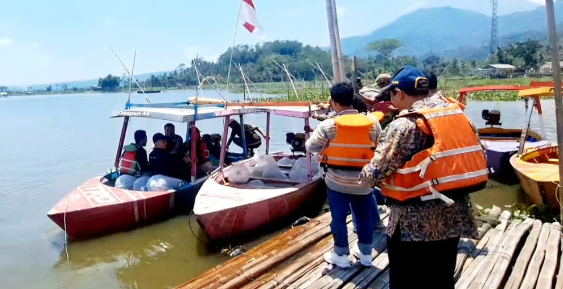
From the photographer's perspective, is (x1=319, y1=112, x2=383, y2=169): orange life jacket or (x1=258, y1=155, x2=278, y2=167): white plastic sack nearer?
(x1=319, y1=112, x2=383, y2=169): orange life jacket

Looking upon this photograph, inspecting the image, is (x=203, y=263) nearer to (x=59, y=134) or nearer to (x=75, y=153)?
(x=75, y=153)

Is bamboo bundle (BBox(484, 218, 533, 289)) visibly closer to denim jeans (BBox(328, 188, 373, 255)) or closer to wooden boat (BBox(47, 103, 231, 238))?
denim jeans (BBox(328, 188, 373, 255))

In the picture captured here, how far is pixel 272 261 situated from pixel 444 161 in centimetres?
260

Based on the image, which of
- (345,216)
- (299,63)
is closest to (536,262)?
(345,216)

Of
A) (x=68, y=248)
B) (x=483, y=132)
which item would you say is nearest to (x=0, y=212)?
(x=68, y=248)

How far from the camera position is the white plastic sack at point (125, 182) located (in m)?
8.17

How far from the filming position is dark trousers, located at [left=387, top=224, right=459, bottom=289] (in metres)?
2.54

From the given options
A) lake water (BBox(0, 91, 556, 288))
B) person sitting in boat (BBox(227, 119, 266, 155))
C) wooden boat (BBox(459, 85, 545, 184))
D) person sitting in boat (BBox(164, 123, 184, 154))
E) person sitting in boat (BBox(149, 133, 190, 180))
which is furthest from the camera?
wooden boat (BBox(459, 85, 545, 184))

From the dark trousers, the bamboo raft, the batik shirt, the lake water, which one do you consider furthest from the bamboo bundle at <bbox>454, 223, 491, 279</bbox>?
the lake water

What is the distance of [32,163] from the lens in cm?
1688

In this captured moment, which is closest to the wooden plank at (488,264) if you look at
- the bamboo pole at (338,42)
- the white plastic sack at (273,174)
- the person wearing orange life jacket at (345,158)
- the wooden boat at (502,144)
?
the person wearing orange life jacket at (345,158)

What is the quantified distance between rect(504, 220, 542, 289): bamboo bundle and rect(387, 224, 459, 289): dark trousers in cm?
150

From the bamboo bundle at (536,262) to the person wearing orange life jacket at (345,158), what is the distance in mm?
1272

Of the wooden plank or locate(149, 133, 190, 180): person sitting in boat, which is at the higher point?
locate(149, 133, 190, 180): person sitting in boat
